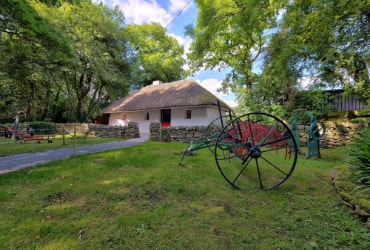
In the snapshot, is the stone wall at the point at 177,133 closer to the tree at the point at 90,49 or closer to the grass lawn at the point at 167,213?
the grass lawn at the point at 167,213

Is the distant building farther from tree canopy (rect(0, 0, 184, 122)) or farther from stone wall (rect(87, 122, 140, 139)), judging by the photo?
tree canopy (rect(0, 0, 184, 122))

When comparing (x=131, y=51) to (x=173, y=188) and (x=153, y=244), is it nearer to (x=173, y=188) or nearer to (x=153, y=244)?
(x=173, y=188)

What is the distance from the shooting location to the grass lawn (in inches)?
84.8

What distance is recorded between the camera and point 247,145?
3.52m

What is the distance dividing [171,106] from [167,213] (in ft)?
43.2

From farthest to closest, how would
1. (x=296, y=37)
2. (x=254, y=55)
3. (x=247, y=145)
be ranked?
(x=254, y=55), (x=296, y=37), (x=247, y=145)

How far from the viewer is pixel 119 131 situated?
43.8ft

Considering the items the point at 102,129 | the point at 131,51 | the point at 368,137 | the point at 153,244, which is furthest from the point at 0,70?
the point at 368,137

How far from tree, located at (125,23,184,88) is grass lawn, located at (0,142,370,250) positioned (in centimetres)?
2541

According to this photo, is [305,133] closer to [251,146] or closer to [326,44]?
[326,44]

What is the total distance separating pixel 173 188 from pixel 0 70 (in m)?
15.6

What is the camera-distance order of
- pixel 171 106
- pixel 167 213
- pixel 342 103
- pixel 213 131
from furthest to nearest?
pixel 171 106 → pixel 342 103 → pixel 213 131 → pixel 167 213

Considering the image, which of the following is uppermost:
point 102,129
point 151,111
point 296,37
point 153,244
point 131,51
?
point 131,51

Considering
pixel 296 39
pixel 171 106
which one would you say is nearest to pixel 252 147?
pixel 296 39
